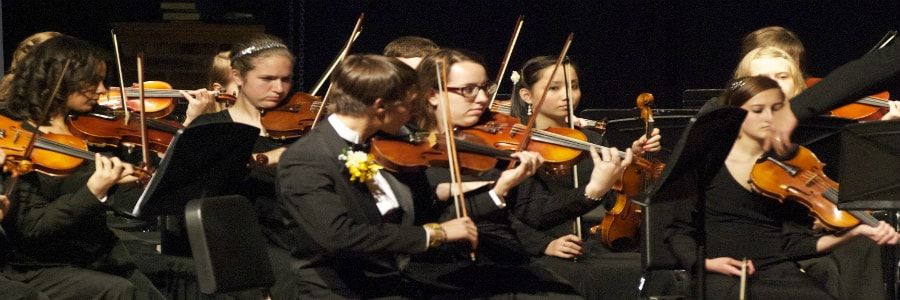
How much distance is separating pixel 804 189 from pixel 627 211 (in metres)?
0.72

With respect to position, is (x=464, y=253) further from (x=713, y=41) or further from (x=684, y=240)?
(x=713, y=41)

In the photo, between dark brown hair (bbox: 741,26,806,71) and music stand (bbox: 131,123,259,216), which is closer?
music stand (bbox: 131,123,259,216)

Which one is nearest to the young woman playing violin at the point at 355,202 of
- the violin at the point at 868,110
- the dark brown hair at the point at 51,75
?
the dark brown hair at the point at 51,75

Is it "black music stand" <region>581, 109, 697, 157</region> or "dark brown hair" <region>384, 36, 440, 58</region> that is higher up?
"dark brown hair" <region>384, 36, 440, 58</region>

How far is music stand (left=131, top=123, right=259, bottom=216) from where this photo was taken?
10.1 feet

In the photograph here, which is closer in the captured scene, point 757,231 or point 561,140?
point 757,231

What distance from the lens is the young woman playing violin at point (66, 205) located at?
338cm

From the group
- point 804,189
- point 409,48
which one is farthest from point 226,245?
point 409,48

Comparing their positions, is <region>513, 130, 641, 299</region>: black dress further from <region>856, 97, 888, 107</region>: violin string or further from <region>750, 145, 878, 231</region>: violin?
<region>856, 97, 888, 107</region>: violin string

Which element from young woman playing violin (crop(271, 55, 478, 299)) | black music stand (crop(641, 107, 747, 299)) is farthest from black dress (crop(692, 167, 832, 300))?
young woman playing violin (crop(271, 55, 478, 299))

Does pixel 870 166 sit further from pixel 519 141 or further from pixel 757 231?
pixel 519 141

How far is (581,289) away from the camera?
153 inches

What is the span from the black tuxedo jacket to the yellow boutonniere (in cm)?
A: 4

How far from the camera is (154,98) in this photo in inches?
176
